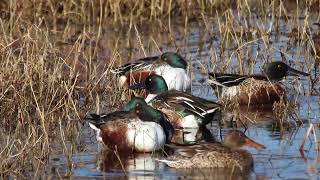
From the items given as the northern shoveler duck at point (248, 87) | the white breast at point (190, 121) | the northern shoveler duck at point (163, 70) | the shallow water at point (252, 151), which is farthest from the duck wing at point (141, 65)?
the white breast at point (190, 121)

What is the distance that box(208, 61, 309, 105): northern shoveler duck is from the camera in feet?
35.7

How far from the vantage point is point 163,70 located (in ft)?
38.7

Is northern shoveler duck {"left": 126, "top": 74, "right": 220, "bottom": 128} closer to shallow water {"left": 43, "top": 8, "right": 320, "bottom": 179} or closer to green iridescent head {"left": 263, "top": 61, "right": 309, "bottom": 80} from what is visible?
shallow water {"left": 43, "top": 8, "right": 320, "bottom": 179}

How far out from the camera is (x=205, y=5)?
15703 millimetres

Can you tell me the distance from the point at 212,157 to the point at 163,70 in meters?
3.78

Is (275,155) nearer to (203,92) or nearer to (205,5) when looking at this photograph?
(203,92)

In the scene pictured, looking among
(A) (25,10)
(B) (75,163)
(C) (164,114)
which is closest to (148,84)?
(C) (164,114)

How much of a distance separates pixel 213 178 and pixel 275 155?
75 cm

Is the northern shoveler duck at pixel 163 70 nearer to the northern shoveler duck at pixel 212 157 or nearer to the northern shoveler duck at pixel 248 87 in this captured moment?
the northern shoveler duck at pixel 248 87

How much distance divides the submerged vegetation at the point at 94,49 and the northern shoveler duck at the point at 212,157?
0.86 m

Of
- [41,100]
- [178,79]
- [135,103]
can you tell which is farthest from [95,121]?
[178,79]

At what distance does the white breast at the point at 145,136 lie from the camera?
8.70m

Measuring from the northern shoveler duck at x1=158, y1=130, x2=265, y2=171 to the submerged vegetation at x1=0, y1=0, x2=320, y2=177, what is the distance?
0.86 metres

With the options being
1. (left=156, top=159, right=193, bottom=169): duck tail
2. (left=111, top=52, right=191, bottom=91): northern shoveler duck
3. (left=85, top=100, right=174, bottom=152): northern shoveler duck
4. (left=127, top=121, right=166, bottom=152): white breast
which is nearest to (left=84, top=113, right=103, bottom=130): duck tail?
(left=85, top=100, right=174, bottom=152): northern shoveler duck
